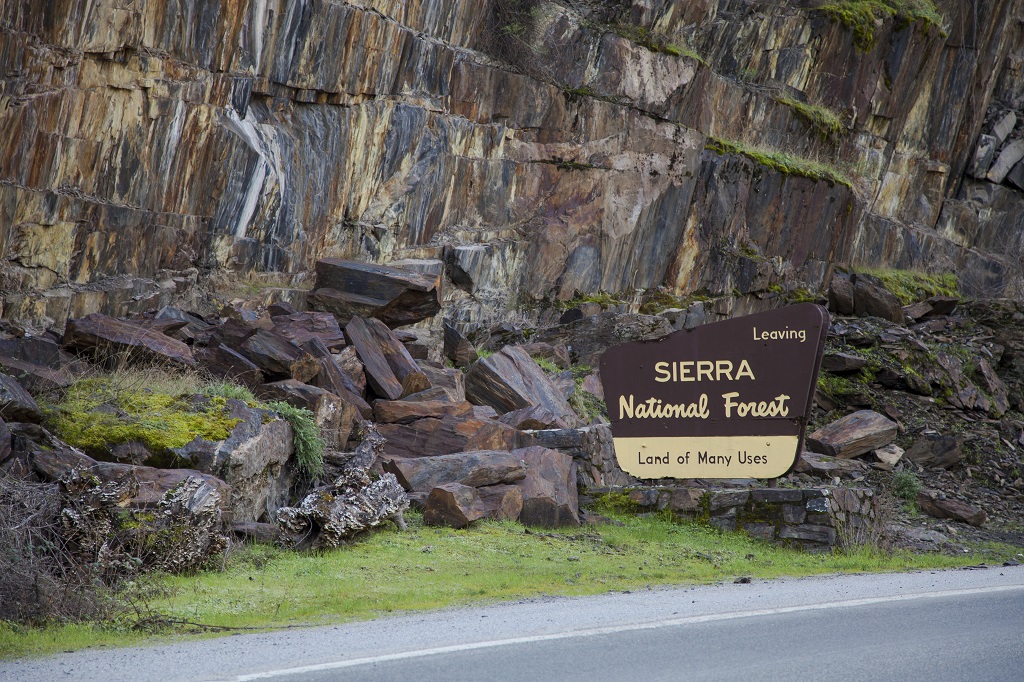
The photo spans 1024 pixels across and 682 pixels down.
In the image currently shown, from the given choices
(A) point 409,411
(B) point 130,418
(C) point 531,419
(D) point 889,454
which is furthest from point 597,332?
(B) point 130,418

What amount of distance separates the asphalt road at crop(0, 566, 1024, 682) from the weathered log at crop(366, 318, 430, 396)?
6993 mm

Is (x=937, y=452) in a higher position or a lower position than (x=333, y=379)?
higher

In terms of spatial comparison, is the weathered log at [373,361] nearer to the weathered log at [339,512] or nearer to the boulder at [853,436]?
the weathered log at [339,512]

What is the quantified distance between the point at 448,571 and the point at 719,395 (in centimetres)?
433

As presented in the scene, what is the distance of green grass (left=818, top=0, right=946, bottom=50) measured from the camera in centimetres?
3478

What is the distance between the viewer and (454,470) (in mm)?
11727

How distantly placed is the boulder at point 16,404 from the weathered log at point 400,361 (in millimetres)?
5787

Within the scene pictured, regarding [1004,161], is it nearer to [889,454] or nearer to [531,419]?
[889,454]

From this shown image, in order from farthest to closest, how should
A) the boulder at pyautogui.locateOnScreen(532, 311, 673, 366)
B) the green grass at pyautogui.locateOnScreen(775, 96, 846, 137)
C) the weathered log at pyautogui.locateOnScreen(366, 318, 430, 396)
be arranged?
the green grass at pyautogui.locateOnScreen(775, 96, 846, 137) → the boulder at pyautogui.locateOnScreen(532, 311, 673, 366) → the weathered log at pyautogui.locateOnScreen(366, 318, 430, 396)

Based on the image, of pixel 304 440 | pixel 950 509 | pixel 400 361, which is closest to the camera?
pixel 304 440

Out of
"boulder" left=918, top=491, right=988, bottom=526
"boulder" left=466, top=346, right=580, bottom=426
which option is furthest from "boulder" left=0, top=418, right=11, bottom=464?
"boulder" left=918, top=491, right=988, bottom=526

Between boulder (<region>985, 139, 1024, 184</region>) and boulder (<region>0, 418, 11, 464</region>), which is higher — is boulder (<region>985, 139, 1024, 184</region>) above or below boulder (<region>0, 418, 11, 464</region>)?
above

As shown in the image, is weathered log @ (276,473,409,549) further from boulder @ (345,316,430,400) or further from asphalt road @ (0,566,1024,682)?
boulder @ (345,316,430,400)

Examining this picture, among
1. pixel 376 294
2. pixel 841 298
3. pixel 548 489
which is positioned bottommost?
pixel 548 489
